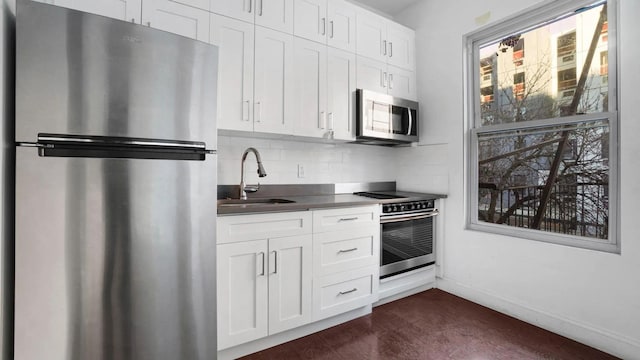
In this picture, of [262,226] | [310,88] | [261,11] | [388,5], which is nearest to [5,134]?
[262,226]

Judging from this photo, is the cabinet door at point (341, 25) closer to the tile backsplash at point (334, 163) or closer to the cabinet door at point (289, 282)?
the tile backsplash at point (334, 163)

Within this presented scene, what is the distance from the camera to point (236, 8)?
204 centimetres

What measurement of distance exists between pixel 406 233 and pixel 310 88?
1.51 metres

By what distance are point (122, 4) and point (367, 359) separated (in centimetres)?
256

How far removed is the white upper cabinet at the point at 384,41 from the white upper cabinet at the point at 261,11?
721 millimetres

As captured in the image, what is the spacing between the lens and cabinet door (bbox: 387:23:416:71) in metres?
2.92

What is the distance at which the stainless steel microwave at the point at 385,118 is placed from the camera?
2.63m

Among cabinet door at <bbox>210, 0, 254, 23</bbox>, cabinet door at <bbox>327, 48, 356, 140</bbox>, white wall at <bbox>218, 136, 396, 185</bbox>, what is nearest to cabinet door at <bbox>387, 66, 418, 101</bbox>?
cabinet door at <bbox>327, 48, 356, 140</bbox>

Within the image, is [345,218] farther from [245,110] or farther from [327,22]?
[327,22]

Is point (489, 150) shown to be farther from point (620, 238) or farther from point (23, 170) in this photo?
point (23, 170)

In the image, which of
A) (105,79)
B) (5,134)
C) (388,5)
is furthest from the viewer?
(388,5)

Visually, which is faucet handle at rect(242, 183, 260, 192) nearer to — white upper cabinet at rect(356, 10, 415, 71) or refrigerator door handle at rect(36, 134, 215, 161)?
refrigerator door handle at rect(36, 134, 215, 161)

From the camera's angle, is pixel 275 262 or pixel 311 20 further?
pixel 311 20

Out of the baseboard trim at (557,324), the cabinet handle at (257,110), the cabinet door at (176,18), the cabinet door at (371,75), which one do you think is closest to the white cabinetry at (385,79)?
the cabinet door at (371,75)
